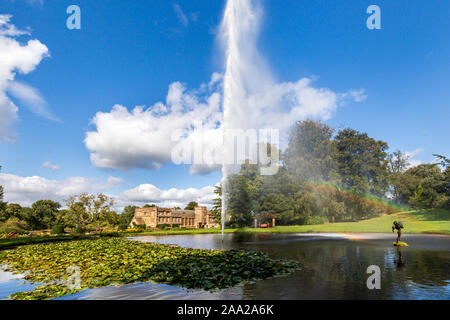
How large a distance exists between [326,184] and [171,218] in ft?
183

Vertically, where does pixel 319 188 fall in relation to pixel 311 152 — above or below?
below

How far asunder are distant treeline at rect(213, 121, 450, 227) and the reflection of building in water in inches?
1144

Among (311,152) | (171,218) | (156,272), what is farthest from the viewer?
(171,218)

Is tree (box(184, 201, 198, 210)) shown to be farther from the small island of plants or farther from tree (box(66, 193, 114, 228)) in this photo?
the small island of plants

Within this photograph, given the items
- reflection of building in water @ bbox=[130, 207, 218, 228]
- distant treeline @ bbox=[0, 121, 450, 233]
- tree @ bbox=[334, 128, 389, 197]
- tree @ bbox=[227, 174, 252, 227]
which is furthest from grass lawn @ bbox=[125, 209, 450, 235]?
reflection of building in water @ bbox=[130, 207, 218, 228]

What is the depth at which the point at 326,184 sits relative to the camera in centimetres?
4934

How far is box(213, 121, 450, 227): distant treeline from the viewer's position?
47.1m

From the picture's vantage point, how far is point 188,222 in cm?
9244

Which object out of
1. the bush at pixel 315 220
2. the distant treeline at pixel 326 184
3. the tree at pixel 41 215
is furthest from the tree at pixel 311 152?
the tree at pixel 41 215

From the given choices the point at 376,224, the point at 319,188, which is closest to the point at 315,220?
the point at 319,188

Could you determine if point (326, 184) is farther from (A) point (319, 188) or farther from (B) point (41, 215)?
(B) point (41, 215)

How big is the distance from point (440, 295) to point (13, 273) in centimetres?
1538

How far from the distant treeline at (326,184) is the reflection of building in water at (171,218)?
Answer: 29046 millimetres

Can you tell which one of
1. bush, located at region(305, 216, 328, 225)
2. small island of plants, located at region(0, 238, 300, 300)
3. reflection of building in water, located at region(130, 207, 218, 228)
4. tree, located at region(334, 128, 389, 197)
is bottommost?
reflection of building in water, located at region(130, 207, 218, 228)
